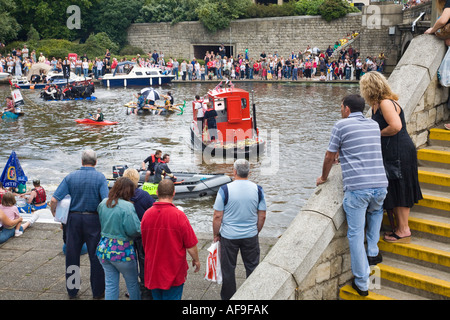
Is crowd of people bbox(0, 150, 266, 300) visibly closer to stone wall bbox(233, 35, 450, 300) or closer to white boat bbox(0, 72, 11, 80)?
stone wall bbox(233, 35, 450, 300)

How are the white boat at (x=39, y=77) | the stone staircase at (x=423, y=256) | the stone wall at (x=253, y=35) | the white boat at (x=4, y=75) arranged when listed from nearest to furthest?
the stone staircase at (x=423, y=256), the white boat at (x=39, y=77), the white boat at (x=4, y=75), the stone wall at (x=253, y=35)

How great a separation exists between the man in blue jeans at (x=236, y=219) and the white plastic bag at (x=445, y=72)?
280 centimetres

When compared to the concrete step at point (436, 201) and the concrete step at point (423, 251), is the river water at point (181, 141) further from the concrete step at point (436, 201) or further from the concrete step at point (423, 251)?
the concrete step at point (423, 251)

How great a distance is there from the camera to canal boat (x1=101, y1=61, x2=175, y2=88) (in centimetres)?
4034

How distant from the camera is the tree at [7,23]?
45812 mm

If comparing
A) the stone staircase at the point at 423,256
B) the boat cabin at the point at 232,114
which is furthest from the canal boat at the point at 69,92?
the stone staircase at the point at 423,256

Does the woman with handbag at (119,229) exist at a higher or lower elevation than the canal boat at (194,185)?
higher

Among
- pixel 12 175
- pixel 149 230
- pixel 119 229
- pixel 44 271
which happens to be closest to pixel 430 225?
pixel 149 230

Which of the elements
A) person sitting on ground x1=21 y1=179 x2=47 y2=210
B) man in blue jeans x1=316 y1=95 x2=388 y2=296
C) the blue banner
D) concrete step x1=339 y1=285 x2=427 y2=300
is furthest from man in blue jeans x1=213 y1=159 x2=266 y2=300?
the blue banner

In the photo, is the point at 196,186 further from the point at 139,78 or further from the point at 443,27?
the point at 139,78

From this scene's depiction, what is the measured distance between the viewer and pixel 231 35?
4888cm

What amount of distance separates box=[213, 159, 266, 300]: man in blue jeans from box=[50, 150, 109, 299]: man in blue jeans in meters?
1.68

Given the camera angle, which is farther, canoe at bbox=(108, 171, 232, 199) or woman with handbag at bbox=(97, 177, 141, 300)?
Result: canoe at bbox=(108, 171, 232, 199)

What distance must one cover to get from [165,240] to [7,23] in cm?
4713
